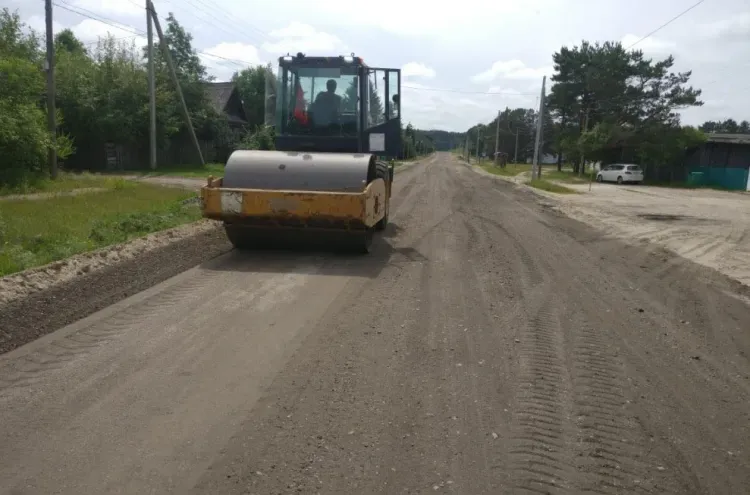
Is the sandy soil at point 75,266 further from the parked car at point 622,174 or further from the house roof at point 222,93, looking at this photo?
the parked car at point 622,174

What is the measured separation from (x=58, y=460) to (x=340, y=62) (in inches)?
359

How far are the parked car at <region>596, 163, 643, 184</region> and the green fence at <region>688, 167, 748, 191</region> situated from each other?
3.56 m

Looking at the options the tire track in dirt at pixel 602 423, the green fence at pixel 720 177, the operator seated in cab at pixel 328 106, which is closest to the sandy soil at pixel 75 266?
the operator seated in cab at pixel 328 106

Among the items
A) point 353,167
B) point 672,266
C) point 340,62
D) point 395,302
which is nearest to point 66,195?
point 340,62

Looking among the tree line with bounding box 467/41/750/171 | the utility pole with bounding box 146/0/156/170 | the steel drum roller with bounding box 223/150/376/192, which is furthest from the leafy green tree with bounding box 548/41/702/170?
the steel drum roller with bounding box 223/150/376/192

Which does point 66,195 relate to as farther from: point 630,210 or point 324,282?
point 630,210

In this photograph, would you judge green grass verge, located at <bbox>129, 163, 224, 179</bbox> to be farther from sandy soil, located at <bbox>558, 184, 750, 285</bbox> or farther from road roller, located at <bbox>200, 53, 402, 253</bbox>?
road roller, located at <bbox>200, 53, 402, 253</bbox>

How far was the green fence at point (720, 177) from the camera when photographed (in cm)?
4100

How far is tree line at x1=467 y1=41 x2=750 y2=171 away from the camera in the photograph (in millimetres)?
43906

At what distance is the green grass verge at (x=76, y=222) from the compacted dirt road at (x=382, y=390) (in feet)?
7.25

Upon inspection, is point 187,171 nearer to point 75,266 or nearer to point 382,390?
point 75,266

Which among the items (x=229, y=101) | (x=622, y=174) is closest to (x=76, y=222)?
(x=229, y=101)

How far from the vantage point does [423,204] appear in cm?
1912

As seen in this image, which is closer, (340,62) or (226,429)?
(226,429)
